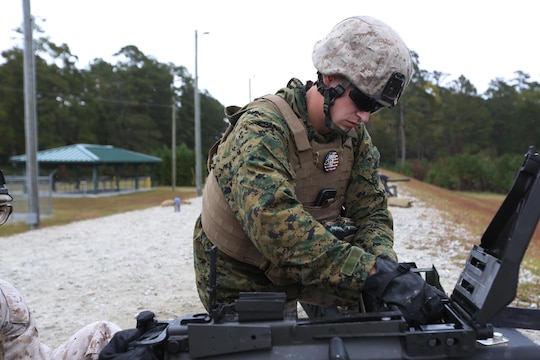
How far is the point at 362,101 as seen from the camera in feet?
7.23

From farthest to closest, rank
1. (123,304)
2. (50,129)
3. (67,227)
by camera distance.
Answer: (50,129) < (67,227) < (123,304)

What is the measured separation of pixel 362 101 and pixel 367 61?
0.17 meters

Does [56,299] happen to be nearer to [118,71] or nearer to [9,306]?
[9,306]

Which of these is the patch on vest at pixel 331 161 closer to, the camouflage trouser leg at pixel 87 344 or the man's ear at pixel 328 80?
the man's ear at pixel 328 80

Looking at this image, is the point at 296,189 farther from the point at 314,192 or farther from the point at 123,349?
the point at 123,349

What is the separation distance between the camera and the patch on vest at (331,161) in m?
2.40

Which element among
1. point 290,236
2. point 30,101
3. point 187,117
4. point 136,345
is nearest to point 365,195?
point 290,236

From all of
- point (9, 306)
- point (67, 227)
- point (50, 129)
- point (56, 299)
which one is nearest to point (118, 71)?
point (50, 129)

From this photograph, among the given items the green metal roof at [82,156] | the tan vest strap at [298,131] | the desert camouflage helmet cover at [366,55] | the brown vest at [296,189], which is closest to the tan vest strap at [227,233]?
the brown vest at [296,189]

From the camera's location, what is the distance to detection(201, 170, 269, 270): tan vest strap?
2.26 metres

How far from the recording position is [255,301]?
169 centimetres

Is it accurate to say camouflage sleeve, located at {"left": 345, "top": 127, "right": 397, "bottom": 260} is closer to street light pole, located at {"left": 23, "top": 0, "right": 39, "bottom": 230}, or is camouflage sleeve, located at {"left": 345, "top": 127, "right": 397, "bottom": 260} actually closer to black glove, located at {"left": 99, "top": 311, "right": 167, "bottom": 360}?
black glove, located at {"left": 99, "top": 311, "right": 167, "bottom": 360}

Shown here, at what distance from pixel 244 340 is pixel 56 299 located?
5.60 metres

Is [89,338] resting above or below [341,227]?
below
